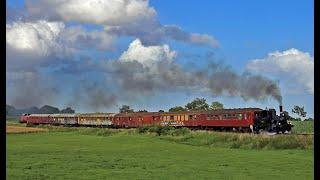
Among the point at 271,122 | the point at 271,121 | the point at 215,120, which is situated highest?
the point at 215,120

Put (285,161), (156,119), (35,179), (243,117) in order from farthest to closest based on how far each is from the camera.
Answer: (156,119) < (243,117) < (285,161) < (35,179)

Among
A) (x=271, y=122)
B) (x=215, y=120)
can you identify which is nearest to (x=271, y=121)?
(x=271, y=122)

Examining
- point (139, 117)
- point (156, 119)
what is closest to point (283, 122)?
point (156, 119)

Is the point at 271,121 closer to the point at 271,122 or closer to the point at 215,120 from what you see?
the point at 271,122

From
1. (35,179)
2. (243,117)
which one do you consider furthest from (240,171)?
(243,117)

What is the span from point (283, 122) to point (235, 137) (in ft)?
39.9

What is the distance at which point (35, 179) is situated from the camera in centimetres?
1546
